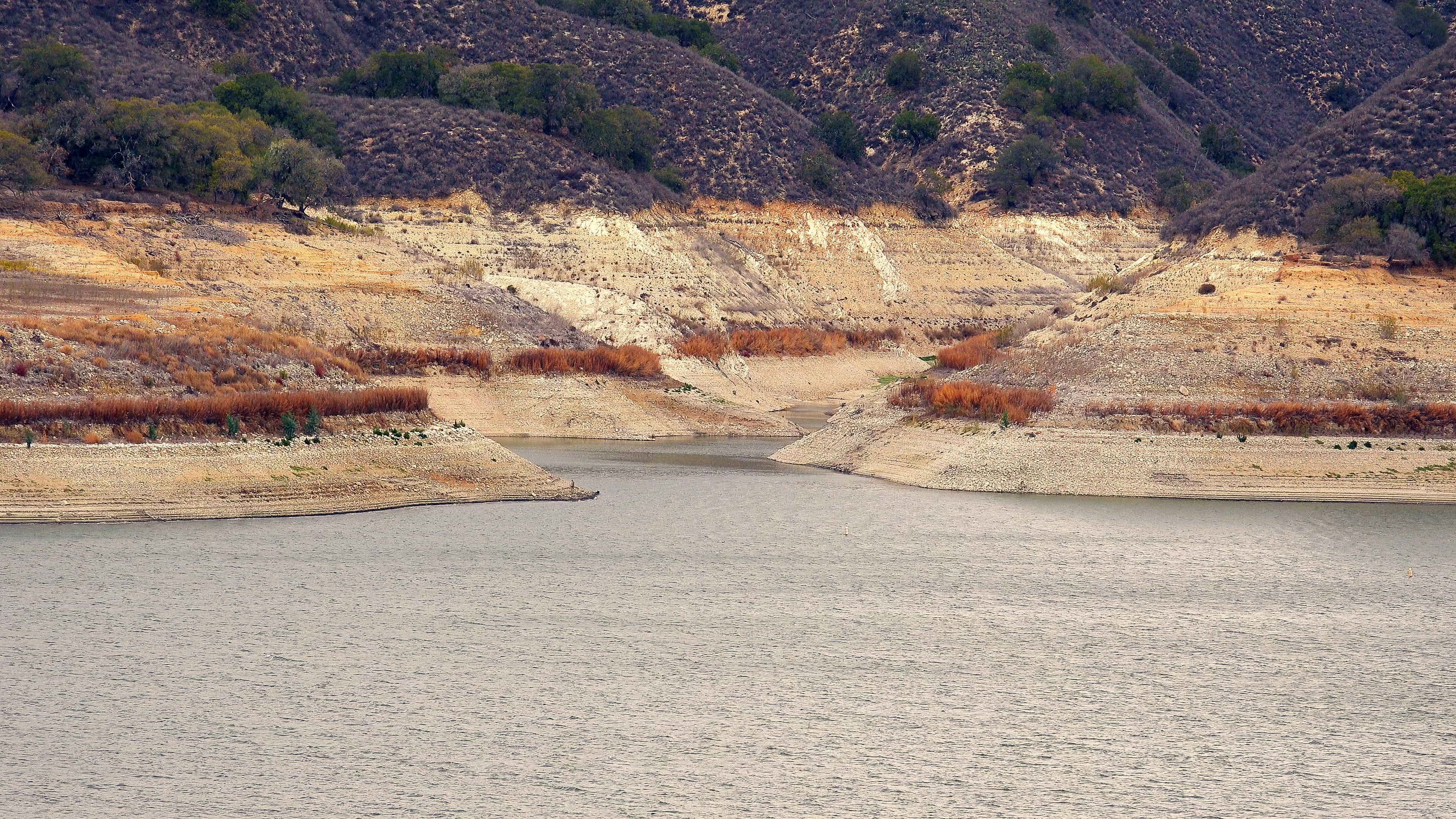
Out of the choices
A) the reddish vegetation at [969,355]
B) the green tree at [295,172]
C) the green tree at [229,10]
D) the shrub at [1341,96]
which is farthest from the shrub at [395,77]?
the shrub at [1341,96]

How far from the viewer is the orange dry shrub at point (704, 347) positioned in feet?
271

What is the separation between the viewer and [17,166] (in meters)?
72.9

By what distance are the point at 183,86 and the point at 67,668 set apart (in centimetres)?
8131

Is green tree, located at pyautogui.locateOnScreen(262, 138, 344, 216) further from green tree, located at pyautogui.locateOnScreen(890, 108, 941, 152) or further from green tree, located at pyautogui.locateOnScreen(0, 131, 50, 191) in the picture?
green tree, located at pyautogui.locateOnScreen(890, 108, 941, 152)

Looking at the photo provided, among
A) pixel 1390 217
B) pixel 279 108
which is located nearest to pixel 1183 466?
pixel 1390 217

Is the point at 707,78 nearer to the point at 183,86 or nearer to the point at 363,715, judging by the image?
the point at 183,86

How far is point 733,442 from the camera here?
6800 cm

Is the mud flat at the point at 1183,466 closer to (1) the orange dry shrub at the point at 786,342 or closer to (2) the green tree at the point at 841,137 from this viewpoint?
(1) the orange dry shrub at the point at 786,342

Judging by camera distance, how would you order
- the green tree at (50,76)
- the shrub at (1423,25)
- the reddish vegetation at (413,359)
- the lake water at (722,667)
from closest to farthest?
the lake water at (722,667)
the reddish vegetation at (413,359)
the green tree at (50,76)
the shrub at (1423,25)

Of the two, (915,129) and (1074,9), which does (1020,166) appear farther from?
(1074,9)

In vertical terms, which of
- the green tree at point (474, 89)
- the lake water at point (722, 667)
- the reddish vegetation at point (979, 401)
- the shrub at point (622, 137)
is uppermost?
the green tree at point (474, 89)

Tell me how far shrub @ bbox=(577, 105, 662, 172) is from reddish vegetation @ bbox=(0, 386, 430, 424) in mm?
57524

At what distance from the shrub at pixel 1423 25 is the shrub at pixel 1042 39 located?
67.1 meters

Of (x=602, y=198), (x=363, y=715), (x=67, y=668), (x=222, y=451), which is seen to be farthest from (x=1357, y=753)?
(x=602, y=198)
